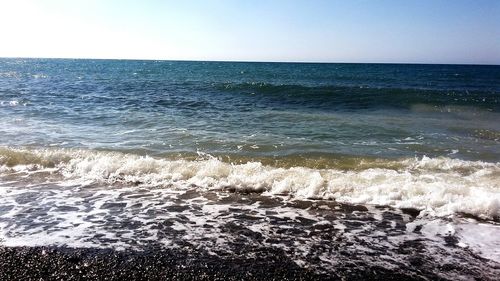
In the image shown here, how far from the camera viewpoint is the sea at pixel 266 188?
17.6 feet

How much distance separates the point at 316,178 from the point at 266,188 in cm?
113

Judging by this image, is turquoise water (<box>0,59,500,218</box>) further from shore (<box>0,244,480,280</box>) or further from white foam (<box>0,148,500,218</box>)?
shore (<box>0,244,480,280</box>)

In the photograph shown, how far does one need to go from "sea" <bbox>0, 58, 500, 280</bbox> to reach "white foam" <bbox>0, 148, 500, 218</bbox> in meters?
0.04

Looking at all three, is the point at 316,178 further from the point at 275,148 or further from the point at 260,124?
the point at 260,124

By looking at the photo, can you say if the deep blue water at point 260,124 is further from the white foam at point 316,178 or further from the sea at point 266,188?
the white foam at point 316,178

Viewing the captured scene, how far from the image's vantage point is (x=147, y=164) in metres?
9.52

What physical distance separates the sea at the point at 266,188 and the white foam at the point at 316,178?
41 millimetres

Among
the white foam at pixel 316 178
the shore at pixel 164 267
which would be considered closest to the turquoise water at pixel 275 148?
the white foam at pixel 316 178

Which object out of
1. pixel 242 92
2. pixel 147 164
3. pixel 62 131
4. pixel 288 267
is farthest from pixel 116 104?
pixel 288 267

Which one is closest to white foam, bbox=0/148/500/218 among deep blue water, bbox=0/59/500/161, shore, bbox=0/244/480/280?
deep blue water, bbox=0/59/500/161

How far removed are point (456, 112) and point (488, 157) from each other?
10477mm

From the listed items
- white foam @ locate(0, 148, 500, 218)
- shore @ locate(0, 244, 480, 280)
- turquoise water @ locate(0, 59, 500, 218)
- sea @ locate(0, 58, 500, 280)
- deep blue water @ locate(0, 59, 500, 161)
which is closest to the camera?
shore @ locate(0, 244, 480, 280)

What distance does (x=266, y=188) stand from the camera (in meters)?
8.19

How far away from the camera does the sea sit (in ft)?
17.6
